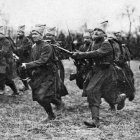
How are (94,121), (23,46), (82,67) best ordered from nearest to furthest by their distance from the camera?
(94,121) → (82,67) → (23,46)

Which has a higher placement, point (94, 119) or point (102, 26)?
point (102, 26)

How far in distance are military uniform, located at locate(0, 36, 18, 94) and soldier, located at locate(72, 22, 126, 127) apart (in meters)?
3.86

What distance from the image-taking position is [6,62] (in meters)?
11.7

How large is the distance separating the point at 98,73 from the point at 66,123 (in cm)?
112

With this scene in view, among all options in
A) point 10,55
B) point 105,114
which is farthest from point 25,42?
point 105,114

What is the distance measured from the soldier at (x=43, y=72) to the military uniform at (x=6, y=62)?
10.1 ft

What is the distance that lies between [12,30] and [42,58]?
38.9 meters

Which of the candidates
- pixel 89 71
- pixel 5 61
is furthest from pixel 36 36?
pixel 5 61

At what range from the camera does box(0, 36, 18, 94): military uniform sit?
36.8 feet

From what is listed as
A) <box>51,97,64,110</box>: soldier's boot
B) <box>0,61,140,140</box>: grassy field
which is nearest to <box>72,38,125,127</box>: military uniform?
<box>0,61,140,140</box>: grassy field

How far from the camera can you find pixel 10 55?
11.9 metres

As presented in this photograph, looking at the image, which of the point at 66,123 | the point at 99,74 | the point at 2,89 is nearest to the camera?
the point at 99,74

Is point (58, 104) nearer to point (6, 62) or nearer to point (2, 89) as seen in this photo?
point (6, 62)

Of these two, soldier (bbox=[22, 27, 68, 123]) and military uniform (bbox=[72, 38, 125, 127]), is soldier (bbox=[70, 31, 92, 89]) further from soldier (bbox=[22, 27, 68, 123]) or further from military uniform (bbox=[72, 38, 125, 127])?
military uniform (bbox=[72, 38, 125, 127])
